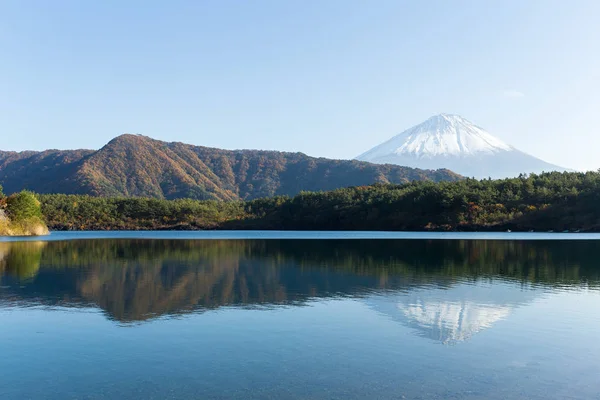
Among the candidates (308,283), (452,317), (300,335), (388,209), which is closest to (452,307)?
(452,317)

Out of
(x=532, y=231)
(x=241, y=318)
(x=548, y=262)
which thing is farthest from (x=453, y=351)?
(x=532, y=231)

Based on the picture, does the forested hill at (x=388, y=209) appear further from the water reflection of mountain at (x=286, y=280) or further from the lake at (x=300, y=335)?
the lake at (x=300, y=335)

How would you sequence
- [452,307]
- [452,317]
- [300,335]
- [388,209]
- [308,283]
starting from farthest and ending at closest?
[388,209] → [308,283] → [452,307] → [452,317] → [300,335]

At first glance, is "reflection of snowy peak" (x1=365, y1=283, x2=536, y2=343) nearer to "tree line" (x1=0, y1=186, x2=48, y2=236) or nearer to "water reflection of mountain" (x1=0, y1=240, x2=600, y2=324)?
"water reflection of mountain" (x1=0, y1=240, x2=600, y2=324)

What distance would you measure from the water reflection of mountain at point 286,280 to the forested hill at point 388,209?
181 feet

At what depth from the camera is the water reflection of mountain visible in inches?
802

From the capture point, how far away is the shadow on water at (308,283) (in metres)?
20.0

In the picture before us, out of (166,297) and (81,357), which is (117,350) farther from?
(166,297)

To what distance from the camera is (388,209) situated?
120m

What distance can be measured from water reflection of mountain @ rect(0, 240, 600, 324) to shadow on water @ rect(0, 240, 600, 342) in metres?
0.05

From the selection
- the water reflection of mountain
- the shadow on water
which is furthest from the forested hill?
the shadow on water

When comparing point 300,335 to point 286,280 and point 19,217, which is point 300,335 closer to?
point 286,280

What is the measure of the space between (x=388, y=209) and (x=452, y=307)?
101297 mm

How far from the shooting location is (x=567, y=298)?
22.4 m
